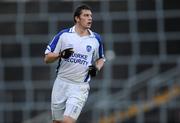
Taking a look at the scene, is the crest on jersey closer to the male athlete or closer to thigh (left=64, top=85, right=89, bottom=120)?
the male athlete

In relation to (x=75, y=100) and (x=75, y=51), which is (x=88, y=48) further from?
(x=75, y=100)

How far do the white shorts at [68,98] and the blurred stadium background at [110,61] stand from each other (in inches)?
388

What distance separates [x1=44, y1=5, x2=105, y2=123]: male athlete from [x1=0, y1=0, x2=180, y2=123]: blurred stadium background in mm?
9930

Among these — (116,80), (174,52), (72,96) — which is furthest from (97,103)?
(72,96)

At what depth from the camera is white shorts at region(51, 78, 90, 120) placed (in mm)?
12125

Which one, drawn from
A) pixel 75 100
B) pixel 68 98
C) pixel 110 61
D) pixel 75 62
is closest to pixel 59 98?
pixel 68 98

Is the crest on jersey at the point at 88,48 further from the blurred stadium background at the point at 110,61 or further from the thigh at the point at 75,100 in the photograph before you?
the blurred stadium background at the point at 110,61

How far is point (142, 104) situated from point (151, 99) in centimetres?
25

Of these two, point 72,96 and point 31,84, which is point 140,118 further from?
point 72,96

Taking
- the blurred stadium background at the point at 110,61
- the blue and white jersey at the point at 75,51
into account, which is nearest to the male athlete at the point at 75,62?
the blue and white jersey at the point at 75,51

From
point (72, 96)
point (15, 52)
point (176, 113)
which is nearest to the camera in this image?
point (72, 96)

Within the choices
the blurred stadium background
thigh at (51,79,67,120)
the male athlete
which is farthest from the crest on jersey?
the blurred stadium background

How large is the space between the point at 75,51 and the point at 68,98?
61 cm

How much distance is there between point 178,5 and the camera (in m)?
22.9
